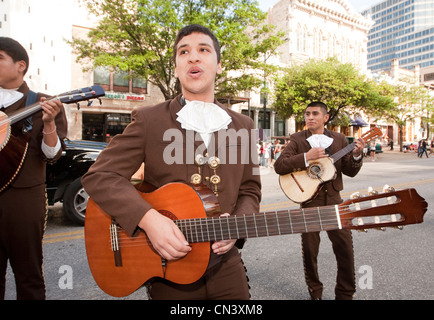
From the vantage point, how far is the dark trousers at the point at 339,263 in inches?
119

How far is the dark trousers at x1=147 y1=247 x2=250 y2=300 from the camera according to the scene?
5.35 ft

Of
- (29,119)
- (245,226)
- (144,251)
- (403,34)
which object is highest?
(403,34)

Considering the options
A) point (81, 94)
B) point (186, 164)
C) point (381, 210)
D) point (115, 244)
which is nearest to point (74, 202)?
point (81, 94)

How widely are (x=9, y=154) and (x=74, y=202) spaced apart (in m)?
3.51

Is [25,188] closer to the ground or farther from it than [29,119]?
closer to the ground

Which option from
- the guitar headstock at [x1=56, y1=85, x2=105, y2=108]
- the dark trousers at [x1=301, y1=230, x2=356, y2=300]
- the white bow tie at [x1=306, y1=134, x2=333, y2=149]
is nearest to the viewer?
the guitar headstock at [x1=56, y1=85, x2=105, y2=108]

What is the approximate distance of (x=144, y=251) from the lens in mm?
1653

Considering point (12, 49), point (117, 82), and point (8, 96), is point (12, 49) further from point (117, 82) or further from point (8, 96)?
point (117, 82)

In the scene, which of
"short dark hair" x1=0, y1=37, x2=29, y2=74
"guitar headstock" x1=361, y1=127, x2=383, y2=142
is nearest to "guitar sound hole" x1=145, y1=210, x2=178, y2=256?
"short dark hair" x1=0, y1=37, x2=29, y2=74

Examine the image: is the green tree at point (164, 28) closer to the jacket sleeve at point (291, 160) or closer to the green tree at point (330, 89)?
the green tree at point (330, 89)

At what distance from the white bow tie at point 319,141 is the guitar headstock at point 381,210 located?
2.10 meters

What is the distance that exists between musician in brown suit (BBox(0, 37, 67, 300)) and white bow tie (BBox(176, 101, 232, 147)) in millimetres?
1235

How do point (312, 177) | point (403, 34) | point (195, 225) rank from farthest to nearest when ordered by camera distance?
1. point (403, 34)
2. point (312, 177)
3. point (195, 225)

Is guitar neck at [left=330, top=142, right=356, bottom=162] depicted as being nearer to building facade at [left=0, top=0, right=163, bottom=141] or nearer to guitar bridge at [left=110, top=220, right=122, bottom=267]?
guitar bridge at [left=110, top=220, right=122, bottom=267]
